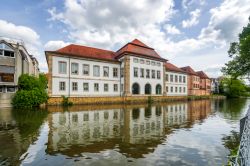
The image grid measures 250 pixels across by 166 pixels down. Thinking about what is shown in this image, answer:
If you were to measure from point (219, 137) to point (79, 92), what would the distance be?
27.9 meters

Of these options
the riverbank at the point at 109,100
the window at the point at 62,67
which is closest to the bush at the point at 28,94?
the riverbank at the point at 109,100

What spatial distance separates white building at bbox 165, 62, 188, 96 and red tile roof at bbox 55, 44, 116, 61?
1734 centimetres

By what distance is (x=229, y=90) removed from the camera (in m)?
80.1

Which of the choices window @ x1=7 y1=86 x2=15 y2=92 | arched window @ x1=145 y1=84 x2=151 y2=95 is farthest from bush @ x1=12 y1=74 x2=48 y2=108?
arched window @ x1=145 y1=84 x2=151 y2=95

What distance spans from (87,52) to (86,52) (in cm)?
27

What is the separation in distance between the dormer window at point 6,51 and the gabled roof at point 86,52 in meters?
6.82

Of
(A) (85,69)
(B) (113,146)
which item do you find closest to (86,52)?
(A) (85,69)

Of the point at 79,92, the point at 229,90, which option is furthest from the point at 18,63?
the point at 229,90

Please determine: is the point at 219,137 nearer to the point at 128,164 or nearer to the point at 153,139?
the point at 153,139

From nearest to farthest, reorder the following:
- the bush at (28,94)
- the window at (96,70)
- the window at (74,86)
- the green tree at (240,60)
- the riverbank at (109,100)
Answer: the green tree at (240,60)
the bush at (28,94)
the riverbank at (109,100)
the window at (74,86)
the window at (96,70)

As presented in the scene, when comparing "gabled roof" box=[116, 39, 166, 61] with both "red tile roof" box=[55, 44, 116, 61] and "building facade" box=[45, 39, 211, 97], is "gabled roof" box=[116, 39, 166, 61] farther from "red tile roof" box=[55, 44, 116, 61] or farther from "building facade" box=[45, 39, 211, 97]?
"red tile roof" box=[55, 44, 116, 61]

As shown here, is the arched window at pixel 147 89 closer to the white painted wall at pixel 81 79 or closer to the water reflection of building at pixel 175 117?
the white painted wall at pixel 81 79

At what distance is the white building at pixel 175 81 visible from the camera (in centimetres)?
5153

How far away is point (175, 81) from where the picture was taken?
53.6 m
